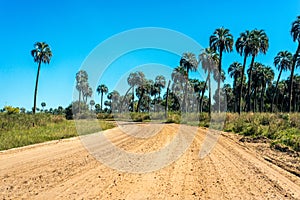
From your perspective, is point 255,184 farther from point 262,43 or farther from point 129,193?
point 262,43

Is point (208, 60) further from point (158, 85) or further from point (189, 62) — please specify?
point (158, 85)

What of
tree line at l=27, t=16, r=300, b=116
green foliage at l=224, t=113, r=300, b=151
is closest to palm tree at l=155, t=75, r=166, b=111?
tree line at l=27, t=16, r=300, b=116

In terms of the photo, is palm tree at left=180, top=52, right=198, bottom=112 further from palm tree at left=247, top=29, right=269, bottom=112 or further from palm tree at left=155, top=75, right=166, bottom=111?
palm tree at left=155, top=75, right=166, bottom=111

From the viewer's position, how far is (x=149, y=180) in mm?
6949

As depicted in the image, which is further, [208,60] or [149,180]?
[208,60]

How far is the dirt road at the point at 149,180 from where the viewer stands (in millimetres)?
5754

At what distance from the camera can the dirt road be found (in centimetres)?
575

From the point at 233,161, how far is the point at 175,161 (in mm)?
1997

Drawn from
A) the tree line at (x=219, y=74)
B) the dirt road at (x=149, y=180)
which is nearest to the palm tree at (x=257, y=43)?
the tree line at (x=219, y=74)

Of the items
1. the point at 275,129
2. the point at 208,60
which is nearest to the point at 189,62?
the point at 208,60

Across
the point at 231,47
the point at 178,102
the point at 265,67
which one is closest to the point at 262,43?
the point at 231,47

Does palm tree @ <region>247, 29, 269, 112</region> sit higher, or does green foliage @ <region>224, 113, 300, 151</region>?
palm tree @ <region>247, 29, 269, 112</region>

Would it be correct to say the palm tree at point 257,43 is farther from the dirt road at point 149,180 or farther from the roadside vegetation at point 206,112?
the dirt road at point 149,180

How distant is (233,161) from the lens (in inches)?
377
